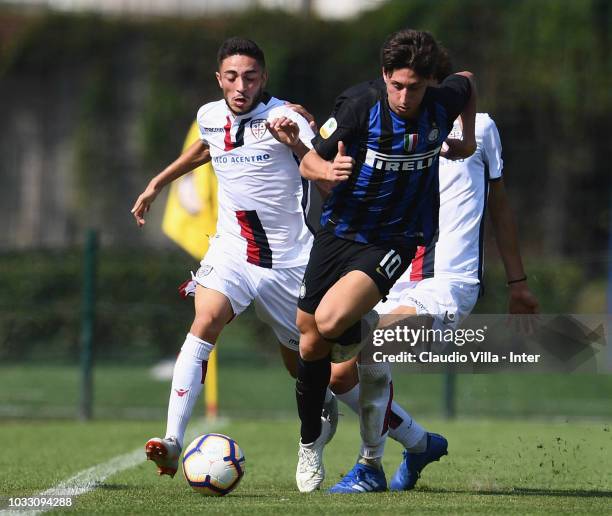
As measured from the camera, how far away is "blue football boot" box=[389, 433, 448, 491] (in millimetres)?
6434

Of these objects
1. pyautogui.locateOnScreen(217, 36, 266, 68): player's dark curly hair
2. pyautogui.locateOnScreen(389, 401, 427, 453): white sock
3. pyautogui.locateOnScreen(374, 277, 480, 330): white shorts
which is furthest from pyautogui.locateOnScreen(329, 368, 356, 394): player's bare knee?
pyautogui.locateOnScreen(217, 36, 266, 68): player's dark curly hair

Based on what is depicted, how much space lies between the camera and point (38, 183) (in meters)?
23.0

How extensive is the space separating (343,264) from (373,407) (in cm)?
81

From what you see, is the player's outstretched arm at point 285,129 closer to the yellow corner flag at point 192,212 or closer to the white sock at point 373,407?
the white sock at point 373,407

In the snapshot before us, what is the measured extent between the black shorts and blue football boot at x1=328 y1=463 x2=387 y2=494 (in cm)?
91

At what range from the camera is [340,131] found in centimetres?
549

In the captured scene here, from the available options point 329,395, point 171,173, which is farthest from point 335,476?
point 171,173

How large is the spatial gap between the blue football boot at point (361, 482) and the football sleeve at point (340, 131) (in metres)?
1.67

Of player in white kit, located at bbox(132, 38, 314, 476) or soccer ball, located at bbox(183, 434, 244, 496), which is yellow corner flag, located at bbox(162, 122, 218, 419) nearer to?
player in white kit, located at bbox(132, 38, 314, 476)

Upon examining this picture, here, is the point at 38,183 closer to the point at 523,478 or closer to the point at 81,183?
the point at 81,183

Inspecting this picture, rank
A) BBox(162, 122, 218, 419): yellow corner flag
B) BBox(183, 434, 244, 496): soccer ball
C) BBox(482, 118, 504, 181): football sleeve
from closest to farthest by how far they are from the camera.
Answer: BBox(183, 434, 244, 496): soccer ball < BBox(482, 118, 504, 181): football sleeve < BBox(162, 122, 218, 419): yellow corner flag

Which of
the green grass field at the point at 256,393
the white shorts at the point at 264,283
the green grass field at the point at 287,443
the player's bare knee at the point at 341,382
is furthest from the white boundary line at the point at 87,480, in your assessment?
the green grass field at the point at 256,393

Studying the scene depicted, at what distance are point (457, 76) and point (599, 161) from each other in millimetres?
17478

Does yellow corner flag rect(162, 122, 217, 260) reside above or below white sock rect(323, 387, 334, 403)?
above
